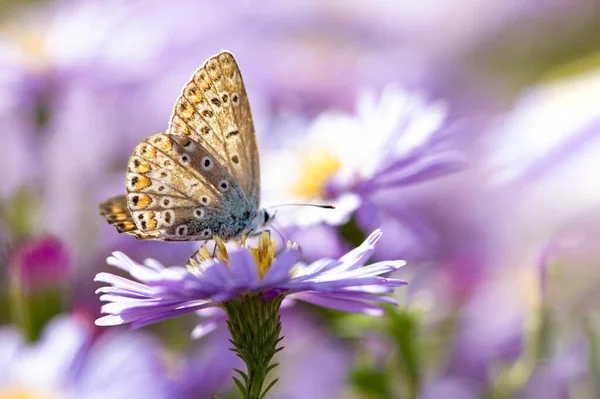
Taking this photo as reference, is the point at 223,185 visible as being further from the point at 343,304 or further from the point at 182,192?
the point at 343,304

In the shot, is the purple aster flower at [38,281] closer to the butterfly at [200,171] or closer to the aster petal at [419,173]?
the butterfly at [200,171]

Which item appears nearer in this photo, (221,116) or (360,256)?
(360,256)

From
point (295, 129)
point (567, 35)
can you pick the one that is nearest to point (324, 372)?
point (295, 129)

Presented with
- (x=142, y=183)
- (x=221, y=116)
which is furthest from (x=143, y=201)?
(x=221, y=116)

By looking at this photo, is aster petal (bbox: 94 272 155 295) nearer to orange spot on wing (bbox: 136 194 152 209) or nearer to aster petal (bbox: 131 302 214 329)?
aster petal (bbox: 131 302 214 329)

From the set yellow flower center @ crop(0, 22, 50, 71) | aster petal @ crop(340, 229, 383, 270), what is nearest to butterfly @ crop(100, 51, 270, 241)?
aster petal @ crop(340, 229, 383, 270)

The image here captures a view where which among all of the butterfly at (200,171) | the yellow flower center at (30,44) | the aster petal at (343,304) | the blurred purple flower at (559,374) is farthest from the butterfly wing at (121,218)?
the yellow flower center at (30,44)

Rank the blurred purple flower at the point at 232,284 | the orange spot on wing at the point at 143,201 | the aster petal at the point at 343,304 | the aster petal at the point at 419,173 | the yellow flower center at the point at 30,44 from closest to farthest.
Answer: the blurred purple flower at the point at 232,284 < the aster petal at the point at 343,304 < the orange spot on wing at the point at 143,201 < the aster petal at the point at 419,173 < the yellow flower center at the point at 30,44
